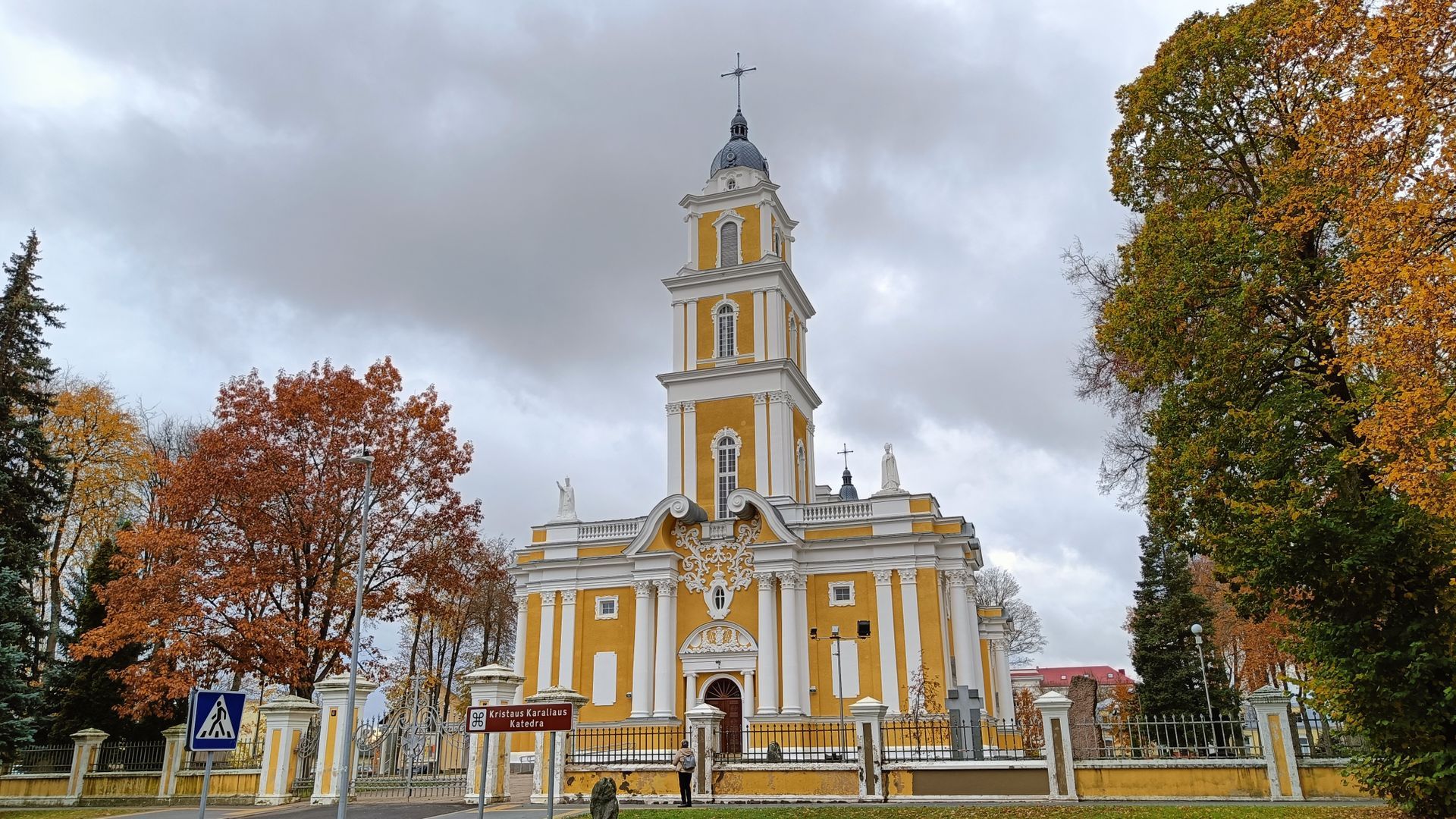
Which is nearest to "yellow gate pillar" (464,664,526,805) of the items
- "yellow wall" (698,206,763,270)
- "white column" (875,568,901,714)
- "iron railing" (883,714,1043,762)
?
"iron railing" (883,714,1043,762)

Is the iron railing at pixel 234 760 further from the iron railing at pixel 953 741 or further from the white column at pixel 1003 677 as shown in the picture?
the white column at pixel 1003 677

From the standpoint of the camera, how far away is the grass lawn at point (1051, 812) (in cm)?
1429

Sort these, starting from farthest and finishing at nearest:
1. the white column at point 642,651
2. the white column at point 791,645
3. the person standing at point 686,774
Result: the white column at point 642,651 < the white column at point 791,645 < the person standing at point 686,774

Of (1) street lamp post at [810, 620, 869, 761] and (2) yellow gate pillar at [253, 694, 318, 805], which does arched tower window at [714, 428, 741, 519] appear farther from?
(2) yellow gate pillar at [253, 694, 318, 805]

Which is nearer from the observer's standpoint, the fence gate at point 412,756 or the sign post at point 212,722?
the sign post at point 212,722

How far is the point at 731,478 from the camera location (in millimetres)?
35844

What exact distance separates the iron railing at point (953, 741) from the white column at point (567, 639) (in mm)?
11091

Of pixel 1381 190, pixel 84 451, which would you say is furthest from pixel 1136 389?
pixel 84 451

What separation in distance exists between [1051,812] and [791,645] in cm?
1608

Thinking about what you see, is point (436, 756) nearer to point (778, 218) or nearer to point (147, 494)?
point (147, 494)

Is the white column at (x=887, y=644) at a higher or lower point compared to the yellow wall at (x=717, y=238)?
lower

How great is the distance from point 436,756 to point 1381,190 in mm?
19991

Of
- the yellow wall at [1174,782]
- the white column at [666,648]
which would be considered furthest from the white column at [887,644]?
the yellow wall at [1174,782]

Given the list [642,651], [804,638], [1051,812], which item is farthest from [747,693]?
[1051,812]
